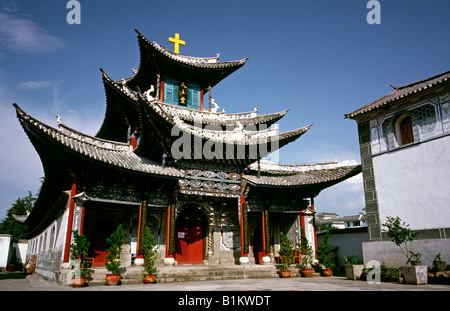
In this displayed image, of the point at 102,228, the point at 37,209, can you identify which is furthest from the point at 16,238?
the point at 102,228

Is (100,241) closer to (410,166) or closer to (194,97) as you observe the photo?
(194,97)

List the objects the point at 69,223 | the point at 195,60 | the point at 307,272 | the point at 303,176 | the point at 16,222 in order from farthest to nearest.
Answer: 1. the point at 16,222
2. the point at 195,60
3. the point at 303,176
4. the point at 307,272
5. the point at 69,223

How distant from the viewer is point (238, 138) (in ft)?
49.4

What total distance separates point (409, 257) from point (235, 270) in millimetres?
6384

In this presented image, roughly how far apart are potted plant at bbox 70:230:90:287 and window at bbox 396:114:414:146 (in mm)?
12173

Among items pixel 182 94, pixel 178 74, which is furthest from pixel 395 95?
pixel 178 74

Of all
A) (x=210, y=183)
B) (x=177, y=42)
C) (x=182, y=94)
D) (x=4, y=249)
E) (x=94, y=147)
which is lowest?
(x=4, y=249)

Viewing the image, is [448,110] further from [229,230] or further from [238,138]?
[229,230]

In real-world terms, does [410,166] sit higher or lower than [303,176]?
lower

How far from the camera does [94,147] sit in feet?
44.3

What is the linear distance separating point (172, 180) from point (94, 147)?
3.52 meters

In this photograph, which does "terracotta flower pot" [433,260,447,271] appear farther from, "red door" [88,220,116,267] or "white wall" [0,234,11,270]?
"white wall" [0,234,11,270]

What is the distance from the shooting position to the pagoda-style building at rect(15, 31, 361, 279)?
41.6 ft

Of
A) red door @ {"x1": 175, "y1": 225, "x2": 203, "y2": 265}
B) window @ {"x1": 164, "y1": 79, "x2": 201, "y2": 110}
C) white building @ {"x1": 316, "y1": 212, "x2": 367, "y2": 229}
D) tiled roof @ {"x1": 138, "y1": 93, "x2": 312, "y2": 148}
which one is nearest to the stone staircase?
red door @ {"x1": 175, "y1": 225, "x2": 203, "y2": 265}
